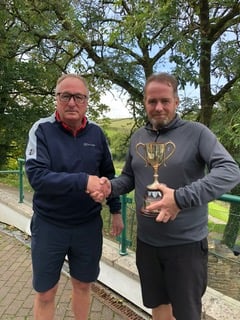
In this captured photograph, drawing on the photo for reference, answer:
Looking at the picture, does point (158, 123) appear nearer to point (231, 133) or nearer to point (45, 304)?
point (45, 304)

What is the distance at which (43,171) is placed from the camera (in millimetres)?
2236

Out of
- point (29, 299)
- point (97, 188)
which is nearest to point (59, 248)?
point (97, 188)

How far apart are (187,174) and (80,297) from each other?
1.36 m

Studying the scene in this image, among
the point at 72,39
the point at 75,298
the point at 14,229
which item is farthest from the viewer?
the point at 72,39

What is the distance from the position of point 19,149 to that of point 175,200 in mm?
16320

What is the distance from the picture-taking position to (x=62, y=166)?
235 centimetres

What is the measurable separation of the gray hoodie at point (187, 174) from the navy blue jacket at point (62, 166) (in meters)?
0.35

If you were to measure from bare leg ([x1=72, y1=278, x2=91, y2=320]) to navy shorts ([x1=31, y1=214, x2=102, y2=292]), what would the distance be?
0.37 feet

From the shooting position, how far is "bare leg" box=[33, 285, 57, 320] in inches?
101

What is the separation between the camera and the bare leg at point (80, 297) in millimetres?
2715

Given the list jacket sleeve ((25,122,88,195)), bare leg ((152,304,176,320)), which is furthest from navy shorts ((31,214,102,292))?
bare leg ((152,304,176,320))

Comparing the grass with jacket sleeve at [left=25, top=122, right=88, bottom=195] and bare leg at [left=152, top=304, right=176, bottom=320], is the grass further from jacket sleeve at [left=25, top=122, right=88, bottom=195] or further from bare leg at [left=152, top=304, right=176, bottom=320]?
jacket sleeve at [left=25, top=122, right=88, bottom=195]

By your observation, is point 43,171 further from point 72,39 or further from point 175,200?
point 72,39

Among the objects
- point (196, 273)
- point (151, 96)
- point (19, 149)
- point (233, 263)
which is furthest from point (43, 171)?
point (19, 149)
